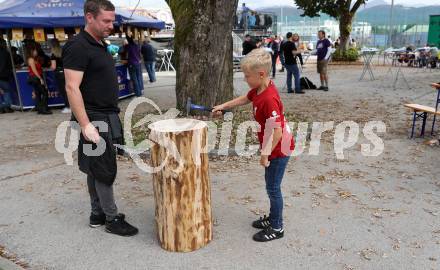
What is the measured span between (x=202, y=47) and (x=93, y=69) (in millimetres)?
4467

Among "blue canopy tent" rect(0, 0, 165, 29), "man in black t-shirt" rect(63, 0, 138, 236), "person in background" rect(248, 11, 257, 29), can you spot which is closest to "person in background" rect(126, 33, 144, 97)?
"blue canopy tent" rect(0, 0, 165, 29)

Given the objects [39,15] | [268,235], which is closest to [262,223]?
[268,235]

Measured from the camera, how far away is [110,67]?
357cm

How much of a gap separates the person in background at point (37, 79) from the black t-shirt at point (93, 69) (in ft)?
24.9

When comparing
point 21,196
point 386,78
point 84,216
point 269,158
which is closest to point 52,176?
A: point 21,196

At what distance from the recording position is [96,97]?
3.53 metres

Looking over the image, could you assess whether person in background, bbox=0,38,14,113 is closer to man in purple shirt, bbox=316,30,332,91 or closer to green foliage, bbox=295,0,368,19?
man in purple shirt, bbox=316,30,332,91

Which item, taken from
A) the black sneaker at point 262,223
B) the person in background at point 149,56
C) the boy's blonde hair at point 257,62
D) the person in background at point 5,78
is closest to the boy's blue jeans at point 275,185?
the black sneaker at point 262,223

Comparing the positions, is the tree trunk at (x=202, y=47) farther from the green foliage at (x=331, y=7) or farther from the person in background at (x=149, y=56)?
the green foliage at (x=331, y=7)

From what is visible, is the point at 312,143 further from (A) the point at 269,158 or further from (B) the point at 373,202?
(A) the point at 269,158

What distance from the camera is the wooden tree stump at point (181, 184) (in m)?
3.42

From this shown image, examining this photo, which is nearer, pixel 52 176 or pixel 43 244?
pixel 43 244

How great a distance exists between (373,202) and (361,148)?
2252mm

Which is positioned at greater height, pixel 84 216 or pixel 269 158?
pixel 269 158
